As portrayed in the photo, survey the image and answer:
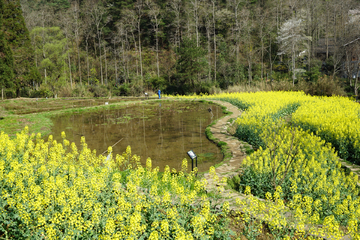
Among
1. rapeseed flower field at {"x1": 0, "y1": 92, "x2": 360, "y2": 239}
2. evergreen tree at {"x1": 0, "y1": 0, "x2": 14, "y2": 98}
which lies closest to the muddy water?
rapeseed flower field at {"x1": 0, "y1": 92, "x2": 360, "y2": 239}

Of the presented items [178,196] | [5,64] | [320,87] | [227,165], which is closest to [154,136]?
[227,165]

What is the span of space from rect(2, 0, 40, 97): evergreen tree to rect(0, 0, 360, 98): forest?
109 mm

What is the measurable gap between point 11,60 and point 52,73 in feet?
58.3

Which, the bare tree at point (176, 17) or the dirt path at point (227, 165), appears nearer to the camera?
the dirt path at point (227, 165)

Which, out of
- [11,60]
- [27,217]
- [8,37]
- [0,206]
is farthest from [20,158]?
[8,37]

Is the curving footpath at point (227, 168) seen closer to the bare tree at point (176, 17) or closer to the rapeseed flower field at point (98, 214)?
the rapeseed flower field at point (98, 214)

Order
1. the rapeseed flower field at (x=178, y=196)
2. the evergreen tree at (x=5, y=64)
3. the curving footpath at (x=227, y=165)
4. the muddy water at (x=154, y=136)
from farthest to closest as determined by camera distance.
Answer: the evergreen tree at (x=5, y=64), the muddy water at (x=154, y=136), the curving footpath at (x=227, y=165), the rapeseed flower field at (x=178, y=196)

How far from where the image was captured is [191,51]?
95.2 ft

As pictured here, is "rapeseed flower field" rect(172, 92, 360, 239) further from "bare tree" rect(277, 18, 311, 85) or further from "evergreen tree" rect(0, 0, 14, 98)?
"bare tree" rect(277, 18, 311, 85)

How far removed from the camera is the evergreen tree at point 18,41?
2978 centimetres

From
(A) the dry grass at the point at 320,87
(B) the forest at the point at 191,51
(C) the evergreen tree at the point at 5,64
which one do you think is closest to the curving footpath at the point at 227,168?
(A) the dry grass at the point at 320,87

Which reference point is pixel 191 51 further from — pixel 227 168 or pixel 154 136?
pixel 227 168

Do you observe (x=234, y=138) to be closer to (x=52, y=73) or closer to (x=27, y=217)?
(x=27, y=217)

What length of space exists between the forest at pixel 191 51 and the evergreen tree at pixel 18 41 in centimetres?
11
